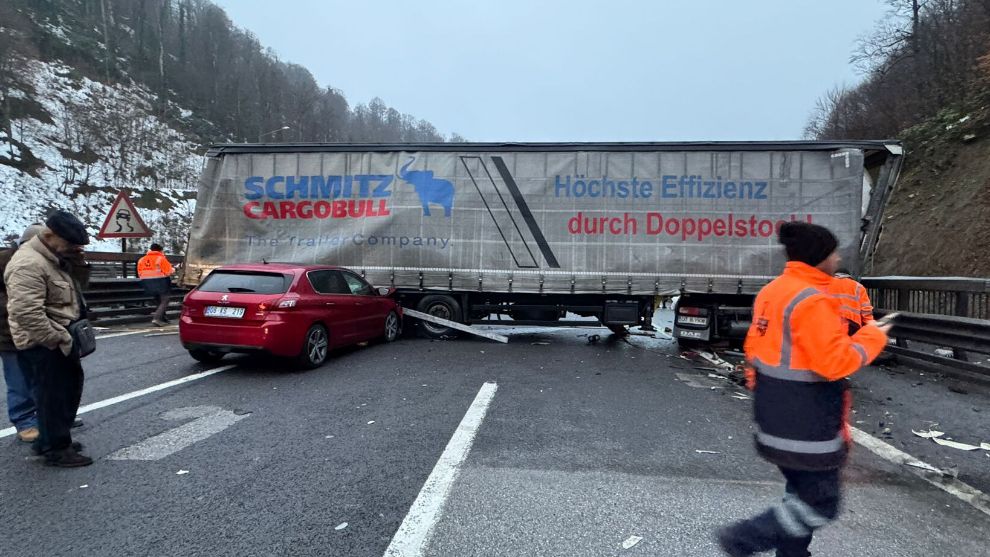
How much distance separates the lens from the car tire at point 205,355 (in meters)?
7.43

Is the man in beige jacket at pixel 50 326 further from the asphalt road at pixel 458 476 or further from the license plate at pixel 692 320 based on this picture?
the license plate at pixel 692 320

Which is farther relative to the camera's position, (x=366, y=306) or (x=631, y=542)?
(x=366, y=306)

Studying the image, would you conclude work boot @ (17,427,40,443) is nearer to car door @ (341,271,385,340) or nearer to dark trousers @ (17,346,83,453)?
dark trousers @ (17,346,83,453)

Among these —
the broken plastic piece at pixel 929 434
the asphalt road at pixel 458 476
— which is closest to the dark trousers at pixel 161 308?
the asphalt road at pixel 458 476

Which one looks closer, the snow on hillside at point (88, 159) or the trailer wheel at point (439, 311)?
the trailer wheel at point (439, 311)

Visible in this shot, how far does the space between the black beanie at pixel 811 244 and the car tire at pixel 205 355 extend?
23.9ft

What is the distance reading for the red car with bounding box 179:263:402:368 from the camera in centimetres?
695

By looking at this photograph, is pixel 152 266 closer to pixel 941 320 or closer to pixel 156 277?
pixel 156 277

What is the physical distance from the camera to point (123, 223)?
12.3m

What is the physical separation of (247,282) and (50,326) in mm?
3544

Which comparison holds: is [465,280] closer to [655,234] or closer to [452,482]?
[655,234]

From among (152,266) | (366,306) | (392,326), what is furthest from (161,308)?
(366,306)

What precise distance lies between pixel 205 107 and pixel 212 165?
70117mm

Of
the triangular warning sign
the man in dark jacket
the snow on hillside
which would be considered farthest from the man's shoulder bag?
the snow on hillside
